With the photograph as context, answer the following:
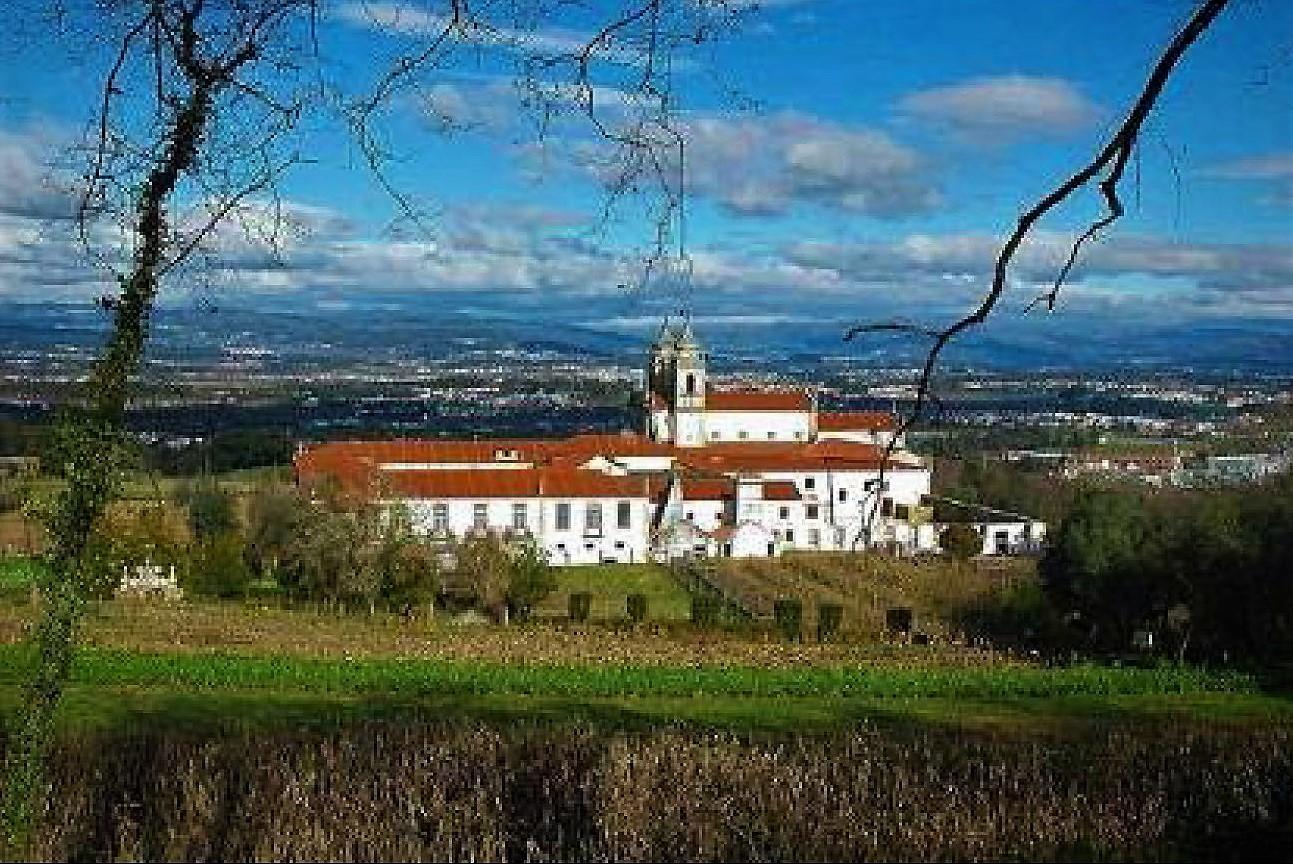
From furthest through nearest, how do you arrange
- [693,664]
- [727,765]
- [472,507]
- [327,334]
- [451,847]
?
1. [472,507]
2. [693,664]
3. [327,334]
4. [727,765]
5. [451,847]

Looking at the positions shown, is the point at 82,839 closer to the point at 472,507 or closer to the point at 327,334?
the point at 327,334

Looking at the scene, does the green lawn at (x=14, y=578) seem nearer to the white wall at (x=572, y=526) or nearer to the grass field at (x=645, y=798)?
the white wall at (x=572, y=526)

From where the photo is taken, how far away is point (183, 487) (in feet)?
213

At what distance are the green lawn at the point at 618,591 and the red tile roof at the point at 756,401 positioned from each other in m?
26.6

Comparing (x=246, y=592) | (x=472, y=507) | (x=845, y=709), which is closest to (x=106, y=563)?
(x=845, y=709)

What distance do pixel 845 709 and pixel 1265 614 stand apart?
16.0m

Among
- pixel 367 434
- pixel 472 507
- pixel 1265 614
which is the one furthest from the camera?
pixel 367 434

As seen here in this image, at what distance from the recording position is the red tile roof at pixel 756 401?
293ft

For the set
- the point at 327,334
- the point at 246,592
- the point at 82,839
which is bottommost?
the point at 246,592

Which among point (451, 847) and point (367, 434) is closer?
point (451, 847)

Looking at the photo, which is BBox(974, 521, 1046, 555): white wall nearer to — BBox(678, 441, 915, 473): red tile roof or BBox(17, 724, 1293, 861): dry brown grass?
BBox(678, 441, 915, 473): red tile roof

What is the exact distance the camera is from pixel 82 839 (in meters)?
6.45

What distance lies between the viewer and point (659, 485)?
7238 centimetres

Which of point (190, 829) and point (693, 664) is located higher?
point (190, 829)
